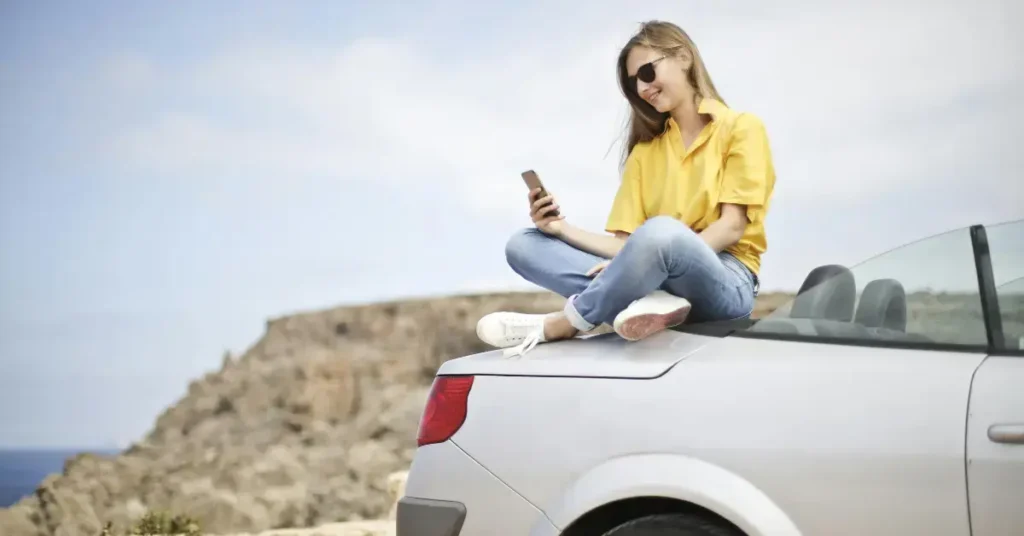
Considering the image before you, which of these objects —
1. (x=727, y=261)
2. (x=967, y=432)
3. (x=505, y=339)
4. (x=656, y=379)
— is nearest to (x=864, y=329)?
(x=967, y=432)

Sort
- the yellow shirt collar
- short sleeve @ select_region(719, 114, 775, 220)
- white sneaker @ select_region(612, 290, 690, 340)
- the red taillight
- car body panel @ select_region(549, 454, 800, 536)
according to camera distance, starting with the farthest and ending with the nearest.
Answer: the yellow shirt collar
short sleeve @ select_region(719, 114, 775, 220)
the red taillight
white sneaker @ select_region(612, 290, 690, 340)
car body panel @ select_region(549, 454, 800, 536)

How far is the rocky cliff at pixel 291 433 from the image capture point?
15.1m

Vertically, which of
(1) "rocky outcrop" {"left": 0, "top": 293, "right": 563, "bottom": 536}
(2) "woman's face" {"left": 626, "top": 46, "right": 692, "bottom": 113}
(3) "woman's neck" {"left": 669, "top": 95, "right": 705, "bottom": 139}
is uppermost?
(2) "woman's face" {"left": 626, "top": 46, "right": 692, "bottom": 113}

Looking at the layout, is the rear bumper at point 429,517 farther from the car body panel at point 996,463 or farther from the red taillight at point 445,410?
the car body panel at point 996,463

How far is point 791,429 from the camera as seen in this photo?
5.94 feet

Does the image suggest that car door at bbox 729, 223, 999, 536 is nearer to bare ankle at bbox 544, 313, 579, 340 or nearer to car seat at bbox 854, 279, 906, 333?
car seat at bbox 854, 279, 906, 333

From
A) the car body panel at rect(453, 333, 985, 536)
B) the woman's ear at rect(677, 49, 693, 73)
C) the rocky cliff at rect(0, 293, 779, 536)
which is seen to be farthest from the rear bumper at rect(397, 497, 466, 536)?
the rocky cliff at rect(0, 293, 779, 536)

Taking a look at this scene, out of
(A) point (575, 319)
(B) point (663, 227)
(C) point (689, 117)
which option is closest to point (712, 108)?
(C) point (689, 117)

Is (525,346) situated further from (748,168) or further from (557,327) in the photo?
(748,168)

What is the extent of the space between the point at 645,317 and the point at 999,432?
69cm

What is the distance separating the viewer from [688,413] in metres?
1.89

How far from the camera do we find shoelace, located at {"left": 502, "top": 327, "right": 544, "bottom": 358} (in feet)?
7.21

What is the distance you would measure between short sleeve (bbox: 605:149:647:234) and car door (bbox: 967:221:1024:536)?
1.13m

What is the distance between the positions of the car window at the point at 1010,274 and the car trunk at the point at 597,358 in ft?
1.82
